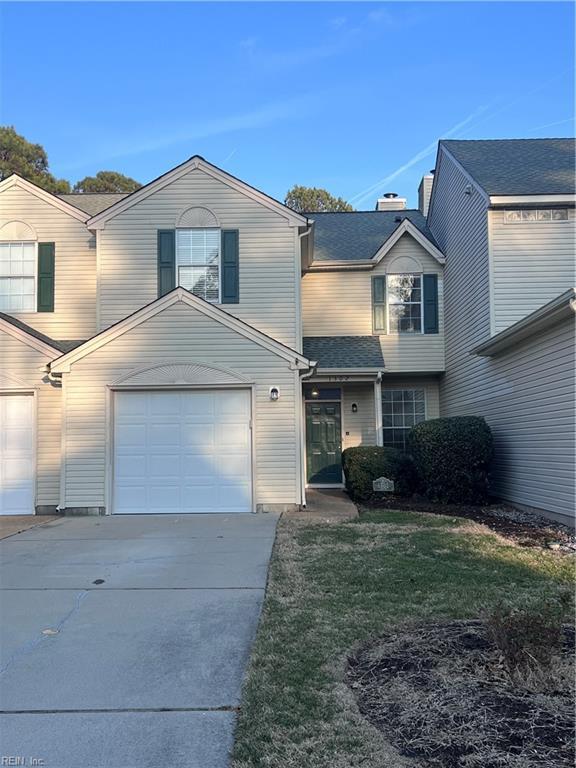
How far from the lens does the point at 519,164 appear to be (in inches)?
513

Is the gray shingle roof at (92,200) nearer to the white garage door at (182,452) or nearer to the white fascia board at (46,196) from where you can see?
the white fascia board at (46,196)

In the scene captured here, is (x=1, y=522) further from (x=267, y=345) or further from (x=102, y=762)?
(x=102, y=762)

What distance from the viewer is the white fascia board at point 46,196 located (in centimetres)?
1319

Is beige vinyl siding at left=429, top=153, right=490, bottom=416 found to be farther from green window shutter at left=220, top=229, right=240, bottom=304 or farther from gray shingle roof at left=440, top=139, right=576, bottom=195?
green window shutter at left=220, top=229, right=240, bottom=304

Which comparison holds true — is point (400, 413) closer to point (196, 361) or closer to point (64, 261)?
point (196, 361)

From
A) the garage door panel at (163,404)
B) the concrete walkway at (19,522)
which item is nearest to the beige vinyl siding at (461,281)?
the garage door panel at (163,404)

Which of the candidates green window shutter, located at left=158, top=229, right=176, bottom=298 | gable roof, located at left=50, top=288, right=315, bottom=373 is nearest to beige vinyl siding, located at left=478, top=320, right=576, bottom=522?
gable roof, located at left=50, top=288, right=315, bottom=373

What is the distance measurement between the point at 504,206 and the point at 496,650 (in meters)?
9.58

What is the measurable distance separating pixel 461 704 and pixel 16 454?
10055mm

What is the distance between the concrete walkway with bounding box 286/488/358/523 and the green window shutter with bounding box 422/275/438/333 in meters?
4.67

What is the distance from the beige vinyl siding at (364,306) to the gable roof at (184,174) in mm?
2832

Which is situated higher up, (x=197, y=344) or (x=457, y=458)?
(x=197, y=344)

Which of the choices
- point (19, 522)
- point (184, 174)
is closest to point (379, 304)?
point (184, 174)

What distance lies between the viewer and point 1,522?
10.4 metres
